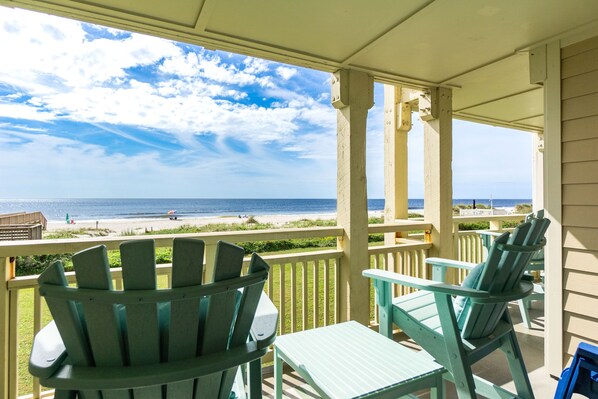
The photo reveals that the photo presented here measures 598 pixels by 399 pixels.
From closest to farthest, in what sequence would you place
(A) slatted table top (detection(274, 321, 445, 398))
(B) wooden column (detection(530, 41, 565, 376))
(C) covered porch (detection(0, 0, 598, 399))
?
(A) slatted table top (detection(274, 321, 445, 398))
(C) covered porch (detection(0, 0, 598, 399))
(B) wooden column (detection(530, 41, 565, 376))

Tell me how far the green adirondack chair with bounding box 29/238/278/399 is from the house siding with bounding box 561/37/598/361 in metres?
2.26

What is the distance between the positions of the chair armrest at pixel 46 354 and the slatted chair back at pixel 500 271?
1597 mm

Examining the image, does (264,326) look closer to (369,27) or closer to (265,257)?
(265,257)

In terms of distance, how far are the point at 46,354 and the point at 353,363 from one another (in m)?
1.09

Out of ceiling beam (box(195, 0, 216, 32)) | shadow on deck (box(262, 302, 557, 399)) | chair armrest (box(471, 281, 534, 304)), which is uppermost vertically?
ceiling beam (box(195, 0, 216, 32))

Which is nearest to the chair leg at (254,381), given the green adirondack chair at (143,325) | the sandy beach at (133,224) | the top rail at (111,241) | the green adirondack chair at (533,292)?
the green adirondack chair at (143,325)

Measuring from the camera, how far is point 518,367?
65.2 inches

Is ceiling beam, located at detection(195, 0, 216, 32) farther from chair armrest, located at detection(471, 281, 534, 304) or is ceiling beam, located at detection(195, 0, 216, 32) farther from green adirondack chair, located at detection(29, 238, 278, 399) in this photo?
chair armrest, located at detection(471, 281, 534, 304)

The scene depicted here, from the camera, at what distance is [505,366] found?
2.28 meters

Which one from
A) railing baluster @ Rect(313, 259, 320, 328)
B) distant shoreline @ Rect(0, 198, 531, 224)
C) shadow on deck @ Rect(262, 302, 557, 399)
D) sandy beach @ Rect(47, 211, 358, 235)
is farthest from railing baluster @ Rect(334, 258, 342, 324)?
distant shoreline @ Rect(0, 198, 531, 224)

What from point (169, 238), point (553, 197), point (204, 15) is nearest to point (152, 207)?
point (169, 238)

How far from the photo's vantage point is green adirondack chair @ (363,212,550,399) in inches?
55.9

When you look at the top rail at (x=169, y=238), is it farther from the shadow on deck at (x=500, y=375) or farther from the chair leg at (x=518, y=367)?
the chair leg at (x=518, y=367)

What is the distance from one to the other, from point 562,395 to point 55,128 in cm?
3501
